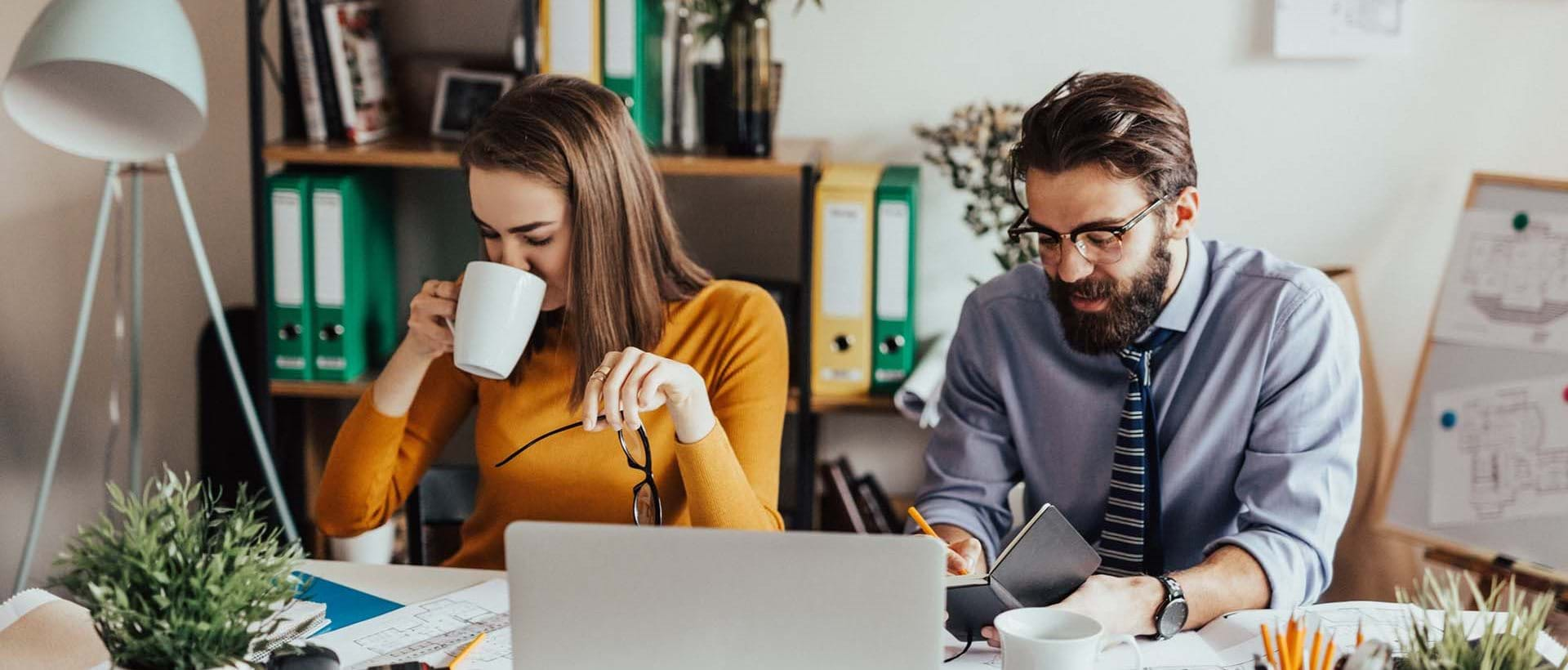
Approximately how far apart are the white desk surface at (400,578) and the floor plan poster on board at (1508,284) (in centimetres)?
177

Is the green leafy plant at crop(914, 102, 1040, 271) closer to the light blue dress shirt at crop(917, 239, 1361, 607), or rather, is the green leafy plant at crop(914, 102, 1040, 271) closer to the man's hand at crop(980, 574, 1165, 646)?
the light blue dress shirt at crop(917, 239, 1361, 607)

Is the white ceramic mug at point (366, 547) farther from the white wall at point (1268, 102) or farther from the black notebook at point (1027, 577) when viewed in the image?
the black notebook at point (1027, 577)

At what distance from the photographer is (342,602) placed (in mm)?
1379

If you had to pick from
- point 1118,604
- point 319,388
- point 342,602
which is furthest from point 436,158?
point 1118,604

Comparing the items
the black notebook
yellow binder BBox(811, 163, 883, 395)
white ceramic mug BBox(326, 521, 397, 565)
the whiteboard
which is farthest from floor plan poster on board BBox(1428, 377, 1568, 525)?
white ceramic mug BBox(326, 521, 397, 565)

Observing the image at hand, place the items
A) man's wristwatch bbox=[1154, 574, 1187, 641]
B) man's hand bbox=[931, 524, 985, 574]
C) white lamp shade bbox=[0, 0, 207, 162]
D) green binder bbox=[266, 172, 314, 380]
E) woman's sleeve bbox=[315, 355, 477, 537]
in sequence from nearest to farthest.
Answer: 1. man's wristwatch bbox=[1154, 574, 1187, 641]
2. man's hand bbox=[931, 524, 985, 574]
3. woman's sleeve bbox=[315, 355, 477, 537]
4. white lamp shade bbox=[0, 0, 207, 162]
5. green binder bbox=[266, 172, 314, 380]

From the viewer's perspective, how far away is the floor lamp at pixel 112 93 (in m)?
2.00

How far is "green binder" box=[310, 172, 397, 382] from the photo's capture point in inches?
92.4

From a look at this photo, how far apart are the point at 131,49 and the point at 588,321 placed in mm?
925

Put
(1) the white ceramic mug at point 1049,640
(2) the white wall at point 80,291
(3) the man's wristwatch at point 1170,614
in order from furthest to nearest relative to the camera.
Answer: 1. (2) the white wall at point 80,291
2. (3) the man's wristwatch at point 1170,614
3. (1) the white ceramic mug at point 1049,640

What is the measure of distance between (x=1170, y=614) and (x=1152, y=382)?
15.4 inches

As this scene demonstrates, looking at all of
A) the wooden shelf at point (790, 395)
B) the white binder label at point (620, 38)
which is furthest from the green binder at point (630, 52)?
the wooden shelf at point (790, 395)

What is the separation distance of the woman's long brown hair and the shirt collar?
59cm

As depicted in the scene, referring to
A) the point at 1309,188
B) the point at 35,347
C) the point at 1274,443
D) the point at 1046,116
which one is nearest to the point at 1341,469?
the point at 1274,443
